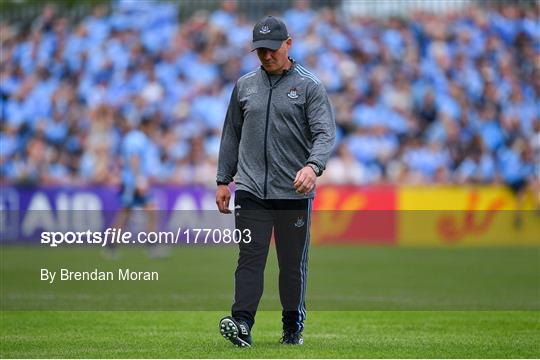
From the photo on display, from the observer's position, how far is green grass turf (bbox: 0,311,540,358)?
8258 millimetres

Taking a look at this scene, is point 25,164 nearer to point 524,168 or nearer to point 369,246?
point 369,246

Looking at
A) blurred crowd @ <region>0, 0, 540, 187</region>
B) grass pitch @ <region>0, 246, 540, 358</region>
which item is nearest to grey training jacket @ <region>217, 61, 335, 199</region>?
grass pitch @ <region>0, 246, 540, 358</region>

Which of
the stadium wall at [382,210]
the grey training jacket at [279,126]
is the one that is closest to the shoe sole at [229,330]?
the grey training jacket at [279,126]

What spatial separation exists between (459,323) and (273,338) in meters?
2.24

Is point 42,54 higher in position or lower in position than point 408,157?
higher

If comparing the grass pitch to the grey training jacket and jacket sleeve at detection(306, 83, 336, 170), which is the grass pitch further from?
jacket sleeve at detection(306, 83, 336, 170)

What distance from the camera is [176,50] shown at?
2652 cm

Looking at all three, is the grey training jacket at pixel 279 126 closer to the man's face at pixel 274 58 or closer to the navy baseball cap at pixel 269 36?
the man's face at pixel 274 58

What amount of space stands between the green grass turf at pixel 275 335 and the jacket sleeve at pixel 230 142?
4.03 ft

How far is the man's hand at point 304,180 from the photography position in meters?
7.94

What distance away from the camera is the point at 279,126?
8375 millimetres

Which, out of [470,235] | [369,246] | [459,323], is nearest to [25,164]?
[369,246]

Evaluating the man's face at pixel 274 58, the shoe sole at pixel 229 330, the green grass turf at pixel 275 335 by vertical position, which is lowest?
the green grass turf at pixel 275 335

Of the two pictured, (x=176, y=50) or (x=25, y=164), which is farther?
(x=176, y=50)
